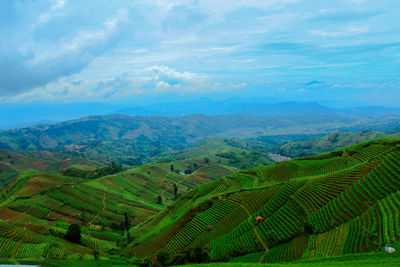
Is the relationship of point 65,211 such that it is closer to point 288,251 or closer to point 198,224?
point 198,224

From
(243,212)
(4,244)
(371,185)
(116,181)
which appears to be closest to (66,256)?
(4,244)

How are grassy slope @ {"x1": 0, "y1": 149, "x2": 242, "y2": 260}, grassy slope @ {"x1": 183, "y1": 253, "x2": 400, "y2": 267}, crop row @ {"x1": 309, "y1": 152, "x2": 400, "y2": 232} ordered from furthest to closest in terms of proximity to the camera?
grassy slope @ {"x1": 0, "y1": 149, "x2": 242, "y2": 260} → crop row @ {"x1": 309, "y1": 152, "x2": 400, "y2": 232} → grassy slope @ {"x1": 183, "y1": 253, "x2": 400, "y2": 267}

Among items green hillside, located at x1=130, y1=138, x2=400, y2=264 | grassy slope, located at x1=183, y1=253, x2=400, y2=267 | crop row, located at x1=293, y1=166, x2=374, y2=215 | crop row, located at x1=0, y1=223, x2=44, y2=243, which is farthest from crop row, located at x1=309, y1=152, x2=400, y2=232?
crop row, located at x1=0, y1=223, x2=44, y2=243

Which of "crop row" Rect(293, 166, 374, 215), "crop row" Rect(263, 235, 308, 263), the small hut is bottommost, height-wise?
the small hut

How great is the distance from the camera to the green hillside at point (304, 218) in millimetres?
38031

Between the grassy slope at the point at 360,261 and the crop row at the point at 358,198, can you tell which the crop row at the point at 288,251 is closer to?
the crop row at the point at 358,198

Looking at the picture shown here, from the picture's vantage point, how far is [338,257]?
111ft

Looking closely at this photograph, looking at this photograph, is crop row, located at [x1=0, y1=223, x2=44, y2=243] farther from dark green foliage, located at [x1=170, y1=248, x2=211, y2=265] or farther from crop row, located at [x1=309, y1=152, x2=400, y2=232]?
crop row, located at [x1=309, y1=152, x2=400, y2=232]

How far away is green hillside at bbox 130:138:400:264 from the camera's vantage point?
3803 cm

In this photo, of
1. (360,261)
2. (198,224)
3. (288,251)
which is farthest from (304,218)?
(198,224)

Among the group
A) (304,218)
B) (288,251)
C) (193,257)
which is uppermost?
(304,218)

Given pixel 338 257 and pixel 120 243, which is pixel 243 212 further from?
pixel 120 243

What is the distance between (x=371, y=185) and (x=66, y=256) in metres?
63.0

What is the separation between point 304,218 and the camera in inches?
1913
